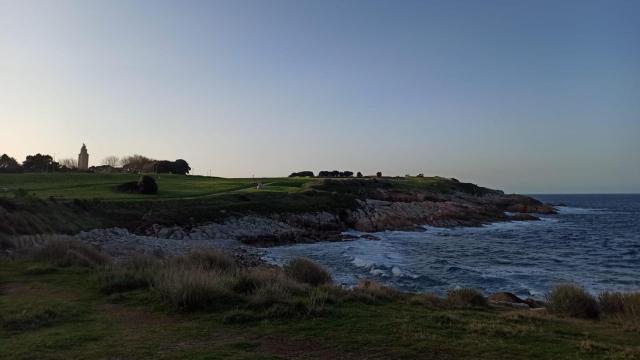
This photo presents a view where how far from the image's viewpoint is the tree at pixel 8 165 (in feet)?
229

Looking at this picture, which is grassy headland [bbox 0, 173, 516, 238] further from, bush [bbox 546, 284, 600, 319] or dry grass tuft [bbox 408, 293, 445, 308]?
bush [bbox 546, 284, 600, 319]

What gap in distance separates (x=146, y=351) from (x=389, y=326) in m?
4.31

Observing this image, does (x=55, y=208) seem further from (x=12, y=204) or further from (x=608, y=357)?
(x=608, y=357)

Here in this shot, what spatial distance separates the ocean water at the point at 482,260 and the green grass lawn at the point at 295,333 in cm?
1092

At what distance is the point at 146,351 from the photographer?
777cm

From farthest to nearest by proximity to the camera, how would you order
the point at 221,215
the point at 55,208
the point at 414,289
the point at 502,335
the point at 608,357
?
the point at 221,215 < the point at 55,208 < the point at 414,289 < the point at 502,335 < the point at 608,357

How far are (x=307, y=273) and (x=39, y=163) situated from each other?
7960 centimetres

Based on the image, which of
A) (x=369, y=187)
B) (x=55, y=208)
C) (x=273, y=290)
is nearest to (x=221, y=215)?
(x=55, y=208)

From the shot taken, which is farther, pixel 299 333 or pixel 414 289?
pixel 414 289

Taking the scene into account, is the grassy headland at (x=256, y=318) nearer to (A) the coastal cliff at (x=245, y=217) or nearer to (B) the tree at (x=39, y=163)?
(A) the coastal cliff at (x=245, y=217)

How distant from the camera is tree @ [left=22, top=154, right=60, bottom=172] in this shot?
76125 millimetres

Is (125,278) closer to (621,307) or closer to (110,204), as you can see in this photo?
(621,307)

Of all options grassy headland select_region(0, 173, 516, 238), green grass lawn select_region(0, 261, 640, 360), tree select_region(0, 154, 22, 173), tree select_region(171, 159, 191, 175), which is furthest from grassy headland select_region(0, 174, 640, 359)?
tree select_region(171, 159, 191, 175)

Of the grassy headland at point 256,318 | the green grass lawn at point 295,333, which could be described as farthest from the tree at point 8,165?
the green grass lawn at point 295,333
